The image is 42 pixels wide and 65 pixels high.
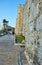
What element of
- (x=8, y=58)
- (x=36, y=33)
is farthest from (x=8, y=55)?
(x=36, y=33)

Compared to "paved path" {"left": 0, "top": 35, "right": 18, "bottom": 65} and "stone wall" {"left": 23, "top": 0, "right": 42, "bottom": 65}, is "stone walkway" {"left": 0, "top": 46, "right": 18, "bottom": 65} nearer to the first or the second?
Answer: "paved path" {"left": 0, "top": 35, "right": 18, "bottom": 65}

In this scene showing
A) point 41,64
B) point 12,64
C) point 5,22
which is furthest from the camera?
point 5,22

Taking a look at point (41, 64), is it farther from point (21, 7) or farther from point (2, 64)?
point (21, 7)

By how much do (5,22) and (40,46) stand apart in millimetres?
110430

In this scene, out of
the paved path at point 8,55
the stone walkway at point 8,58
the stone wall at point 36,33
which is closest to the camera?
the stone wall at point 36,33

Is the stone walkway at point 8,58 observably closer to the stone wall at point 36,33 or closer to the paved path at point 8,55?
the paved path at point 8,55

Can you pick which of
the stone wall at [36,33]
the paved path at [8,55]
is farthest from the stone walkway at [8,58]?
the stone wall at [36,33]

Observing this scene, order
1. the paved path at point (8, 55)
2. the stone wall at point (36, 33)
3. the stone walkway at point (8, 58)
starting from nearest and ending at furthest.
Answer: the stone wall at point (36, 33), the stone walkway at point (8, 58), the paved path at point (8, 55)

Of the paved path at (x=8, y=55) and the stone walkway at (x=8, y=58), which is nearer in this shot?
the stone walkway at (x=8, y=58)

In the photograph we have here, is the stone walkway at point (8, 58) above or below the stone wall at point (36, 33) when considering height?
below

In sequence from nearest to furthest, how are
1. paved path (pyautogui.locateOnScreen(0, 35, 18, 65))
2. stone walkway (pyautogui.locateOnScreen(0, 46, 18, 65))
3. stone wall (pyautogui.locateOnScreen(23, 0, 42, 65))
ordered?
stone wall (pyautogui.locateOnScreen(23, 0, 42, 65)) < stone walkway (pyautogui.locateOnScreen(0, 46, 18, 65)) < paved path (pyautogui.locateOnScreen(0, 35, 18, 65))

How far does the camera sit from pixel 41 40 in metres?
3.82

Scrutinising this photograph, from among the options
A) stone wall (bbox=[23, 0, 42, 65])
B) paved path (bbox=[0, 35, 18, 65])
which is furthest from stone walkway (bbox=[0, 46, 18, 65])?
stone wall (bbox=[23, 0, 42, 65])

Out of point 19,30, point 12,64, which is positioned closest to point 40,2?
point 12,64
